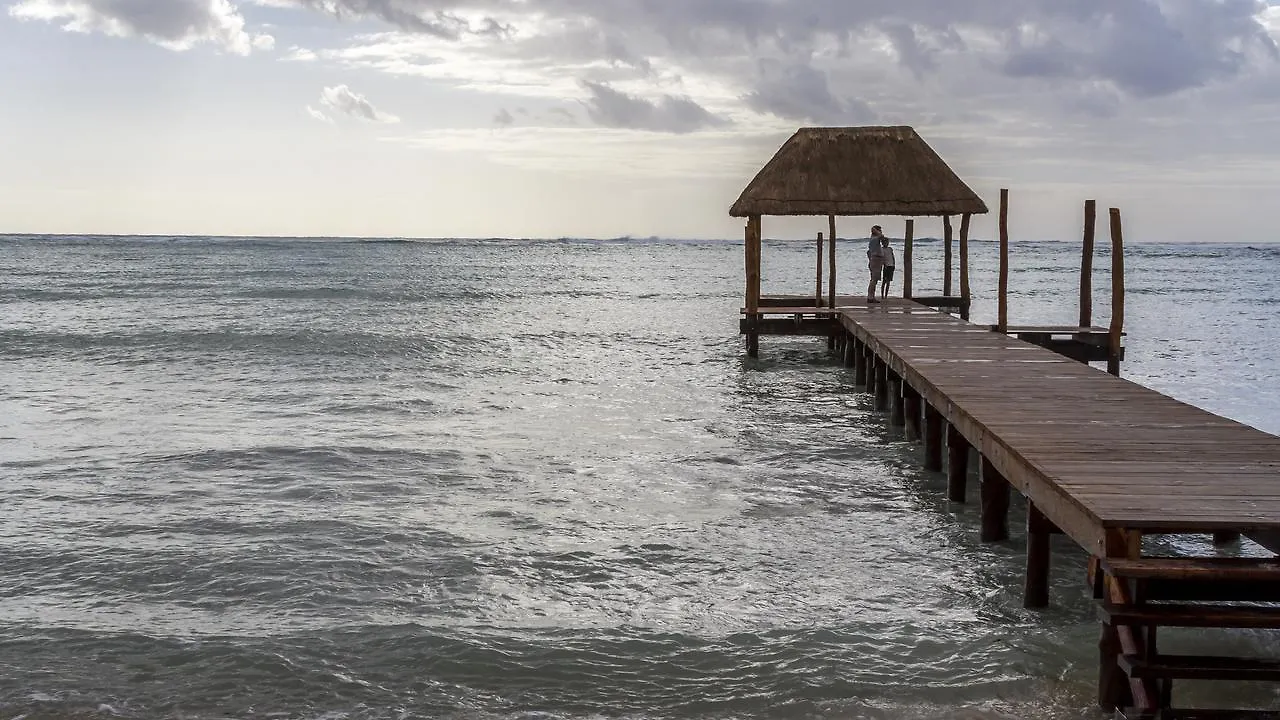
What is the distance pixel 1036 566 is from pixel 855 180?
13.5 meters

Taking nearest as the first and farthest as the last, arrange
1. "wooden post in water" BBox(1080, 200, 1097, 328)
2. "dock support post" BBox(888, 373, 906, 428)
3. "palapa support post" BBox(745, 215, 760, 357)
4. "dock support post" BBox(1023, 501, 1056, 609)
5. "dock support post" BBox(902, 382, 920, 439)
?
"dock support post" BBox(1023, 501, 1056, 609) → "dock support post" BBox(902, 382, 920, 439) → "dock support post" BBox(888, 373, 906, 428) → "wooden post in water" BBox(1080, 200, 1097, 328) → "palapa support post" BBox(745, 215, 760, 357)

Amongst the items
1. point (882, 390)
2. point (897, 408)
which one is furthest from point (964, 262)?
point (897, 408)

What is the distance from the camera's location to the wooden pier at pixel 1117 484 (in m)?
4.87

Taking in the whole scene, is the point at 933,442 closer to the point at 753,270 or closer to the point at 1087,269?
the point at 1087,269

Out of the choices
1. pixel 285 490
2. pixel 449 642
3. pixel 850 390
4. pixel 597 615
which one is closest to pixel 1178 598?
pixel 597 615

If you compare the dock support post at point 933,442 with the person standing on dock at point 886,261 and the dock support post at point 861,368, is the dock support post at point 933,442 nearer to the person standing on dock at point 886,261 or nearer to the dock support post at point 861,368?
the dock support post at point 861,368

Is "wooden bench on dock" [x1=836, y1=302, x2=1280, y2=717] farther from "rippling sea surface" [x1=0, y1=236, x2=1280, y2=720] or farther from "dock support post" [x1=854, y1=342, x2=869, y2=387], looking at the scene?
"dock support post" [x1=854, y1=342, x2=869, y2=387]

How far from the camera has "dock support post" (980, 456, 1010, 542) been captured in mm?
8172

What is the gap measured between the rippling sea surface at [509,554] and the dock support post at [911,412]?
44cm

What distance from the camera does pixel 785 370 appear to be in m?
19.5

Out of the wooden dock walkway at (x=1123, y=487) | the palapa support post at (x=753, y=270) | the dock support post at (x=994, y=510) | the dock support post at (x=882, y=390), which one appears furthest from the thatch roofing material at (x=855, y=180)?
the dock support post at (x=994, y=510)

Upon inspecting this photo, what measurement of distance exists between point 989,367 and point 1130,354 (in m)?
13.1

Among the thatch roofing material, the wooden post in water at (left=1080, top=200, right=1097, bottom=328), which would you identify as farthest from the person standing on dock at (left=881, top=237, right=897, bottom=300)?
the wooden post in water at (left=1080, top=200, right=1097, bottom=328)

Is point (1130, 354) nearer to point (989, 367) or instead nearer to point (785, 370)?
point (785, 370)
